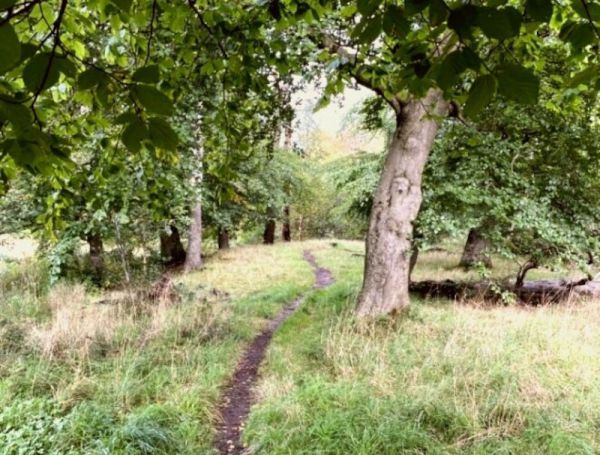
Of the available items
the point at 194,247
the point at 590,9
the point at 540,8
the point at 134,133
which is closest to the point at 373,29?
the point at 540,8

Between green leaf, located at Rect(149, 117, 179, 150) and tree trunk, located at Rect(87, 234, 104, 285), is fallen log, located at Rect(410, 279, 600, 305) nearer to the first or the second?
tree trunk, located at Rect(87, 234, 104, 285)

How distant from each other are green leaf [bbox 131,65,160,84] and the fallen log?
27.7 ft

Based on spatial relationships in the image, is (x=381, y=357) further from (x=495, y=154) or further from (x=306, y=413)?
(x=495, y=154)

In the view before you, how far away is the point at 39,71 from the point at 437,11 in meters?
0.79

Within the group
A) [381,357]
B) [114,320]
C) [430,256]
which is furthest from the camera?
[430,256]

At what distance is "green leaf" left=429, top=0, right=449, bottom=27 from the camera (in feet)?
2.84

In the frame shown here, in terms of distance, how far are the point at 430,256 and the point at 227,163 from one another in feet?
50.9

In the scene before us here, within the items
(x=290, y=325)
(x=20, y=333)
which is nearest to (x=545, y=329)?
(x=290, y=325)

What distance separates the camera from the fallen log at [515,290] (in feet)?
28.6

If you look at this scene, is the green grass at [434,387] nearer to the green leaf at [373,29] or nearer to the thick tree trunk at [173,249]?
the green leaf at [373,29]

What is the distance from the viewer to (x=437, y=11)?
34.4 inches

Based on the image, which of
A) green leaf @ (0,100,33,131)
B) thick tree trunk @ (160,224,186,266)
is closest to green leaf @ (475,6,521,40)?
green leaf @ (0,100,33,131)

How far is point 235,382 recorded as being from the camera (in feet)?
16.8

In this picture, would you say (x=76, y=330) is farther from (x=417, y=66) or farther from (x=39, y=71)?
(x=417, y=66)
